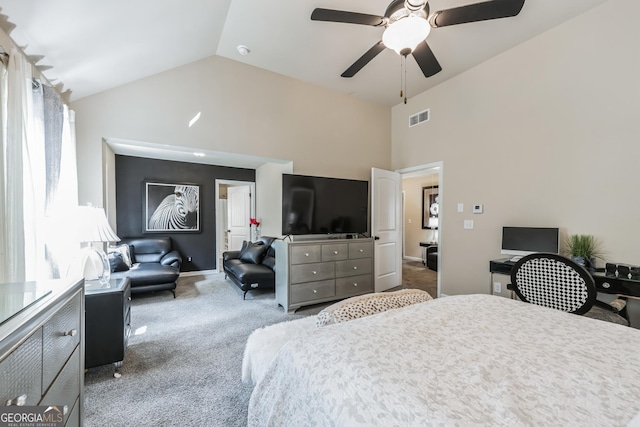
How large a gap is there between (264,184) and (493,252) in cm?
439

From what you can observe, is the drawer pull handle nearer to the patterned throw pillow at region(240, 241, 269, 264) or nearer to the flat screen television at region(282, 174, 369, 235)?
the flat screen television at region(282, 174, 369, 235)

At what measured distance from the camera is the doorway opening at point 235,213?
19.9 ft

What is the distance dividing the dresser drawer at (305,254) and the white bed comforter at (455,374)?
2.07 m

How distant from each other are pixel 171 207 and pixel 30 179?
3.57m

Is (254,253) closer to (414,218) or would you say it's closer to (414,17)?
(414,17)

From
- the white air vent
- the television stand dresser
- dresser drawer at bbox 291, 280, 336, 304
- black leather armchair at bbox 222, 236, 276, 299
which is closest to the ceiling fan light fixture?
the television stand dresser

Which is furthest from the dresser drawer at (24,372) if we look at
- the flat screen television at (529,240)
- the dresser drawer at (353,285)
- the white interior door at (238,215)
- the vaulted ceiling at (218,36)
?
the white interior door at (238,215)

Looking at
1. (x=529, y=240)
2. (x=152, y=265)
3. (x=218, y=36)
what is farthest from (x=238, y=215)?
(x=529, y=240)

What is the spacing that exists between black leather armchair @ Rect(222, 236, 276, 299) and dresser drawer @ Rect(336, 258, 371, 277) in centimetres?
106

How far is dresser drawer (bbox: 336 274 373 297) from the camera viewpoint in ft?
11.7

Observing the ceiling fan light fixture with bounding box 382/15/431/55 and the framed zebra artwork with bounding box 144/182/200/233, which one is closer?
the ceiling fan light fixture with bounding box 382/15/431/55

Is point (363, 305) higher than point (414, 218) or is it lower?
lower

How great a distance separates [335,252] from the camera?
3.53m

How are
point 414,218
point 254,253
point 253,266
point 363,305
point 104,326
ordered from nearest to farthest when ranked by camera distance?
point 363,305 < point 104,326 < point 253,266 < point 254,253 < point 414,218
